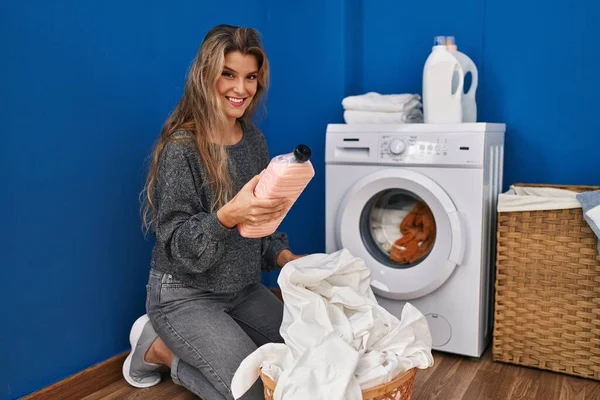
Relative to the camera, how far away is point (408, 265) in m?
2.00

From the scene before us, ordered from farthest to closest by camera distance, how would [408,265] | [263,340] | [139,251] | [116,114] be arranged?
[408,265], [139,251], [116,114], [263,340]

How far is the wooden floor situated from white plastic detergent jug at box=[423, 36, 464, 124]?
2.84ft

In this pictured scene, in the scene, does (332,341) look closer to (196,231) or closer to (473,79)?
(196,231)

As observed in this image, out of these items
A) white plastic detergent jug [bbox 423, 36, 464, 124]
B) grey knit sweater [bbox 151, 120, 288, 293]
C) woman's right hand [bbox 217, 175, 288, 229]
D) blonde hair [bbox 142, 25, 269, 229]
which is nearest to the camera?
woman's right hand [bbox 217, 175, 288, 229]

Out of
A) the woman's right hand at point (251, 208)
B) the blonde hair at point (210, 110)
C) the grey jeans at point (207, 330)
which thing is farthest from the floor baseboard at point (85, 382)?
the woman's right hand at point (251, 208)

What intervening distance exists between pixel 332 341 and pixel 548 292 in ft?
3.06

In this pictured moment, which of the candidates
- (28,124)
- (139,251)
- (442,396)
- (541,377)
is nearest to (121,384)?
(139,251)

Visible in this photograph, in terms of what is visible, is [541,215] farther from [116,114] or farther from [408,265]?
[116,114]

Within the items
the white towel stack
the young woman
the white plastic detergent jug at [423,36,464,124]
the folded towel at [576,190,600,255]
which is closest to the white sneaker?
the young woman

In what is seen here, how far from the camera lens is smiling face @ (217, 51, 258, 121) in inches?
59.4

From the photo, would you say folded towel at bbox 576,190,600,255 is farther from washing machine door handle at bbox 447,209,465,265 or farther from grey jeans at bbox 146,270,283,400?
grey jeans at bbox 146,270,283,400

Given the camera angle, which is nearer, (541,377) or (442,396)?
(442,396)

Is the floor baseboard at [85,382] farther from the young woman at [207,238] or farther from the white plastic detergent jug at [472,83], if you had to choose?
the white plastic detergent jug at [472,83]

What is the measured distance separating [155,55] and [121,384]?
3.56 feet
